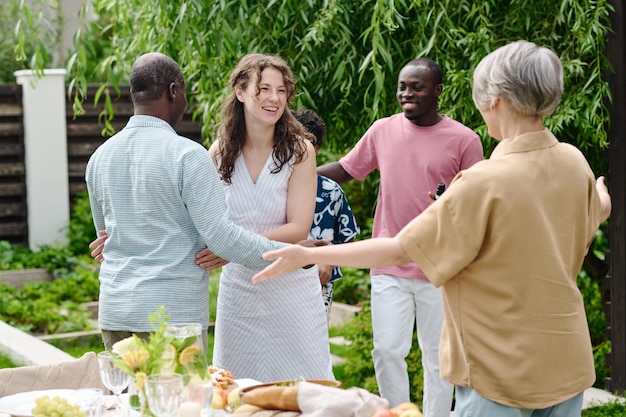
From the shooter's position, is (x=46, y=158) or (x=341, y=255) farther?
(x=46, y=158)

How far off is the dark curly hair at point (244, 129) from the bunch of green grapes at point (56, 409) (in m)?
1.34

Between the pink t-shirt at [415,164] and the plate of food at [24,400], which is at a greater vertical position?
the pink t-shirt at [415,164]

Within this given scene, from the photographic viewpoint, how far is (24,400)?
2750 millimetres

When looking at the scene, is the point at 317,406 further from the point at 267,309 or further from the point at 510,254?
the point at 267,309

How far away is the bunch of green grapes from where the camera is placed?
A: 8.16 feet

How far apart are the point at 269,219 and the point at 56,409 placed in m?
1.30

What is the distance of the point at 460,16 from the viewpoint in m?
5.24

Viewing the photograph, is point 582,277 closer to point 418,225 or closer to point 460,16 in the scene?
point 460,16

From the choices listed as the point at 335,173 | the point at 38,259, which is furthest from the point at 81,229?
the point at 335,173

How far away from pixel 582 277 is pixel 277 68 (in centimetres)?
366

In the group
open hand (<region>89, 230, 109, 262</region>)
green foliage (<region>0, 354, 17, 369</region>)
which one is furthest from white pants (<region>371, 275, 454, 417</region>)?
green foliage (<region>0, 354, 17, 369</region>)

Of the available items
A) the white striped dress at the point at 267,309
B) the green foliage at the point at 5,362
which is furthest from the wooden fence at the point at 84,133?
the white striped dress at the point at 267,309

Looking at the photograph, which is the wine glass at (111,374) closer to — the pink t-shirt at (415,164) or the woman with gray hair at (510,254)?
the woman with gray hair at (510,254)

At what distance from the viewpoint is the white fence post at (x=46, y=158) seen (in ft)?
32.4
